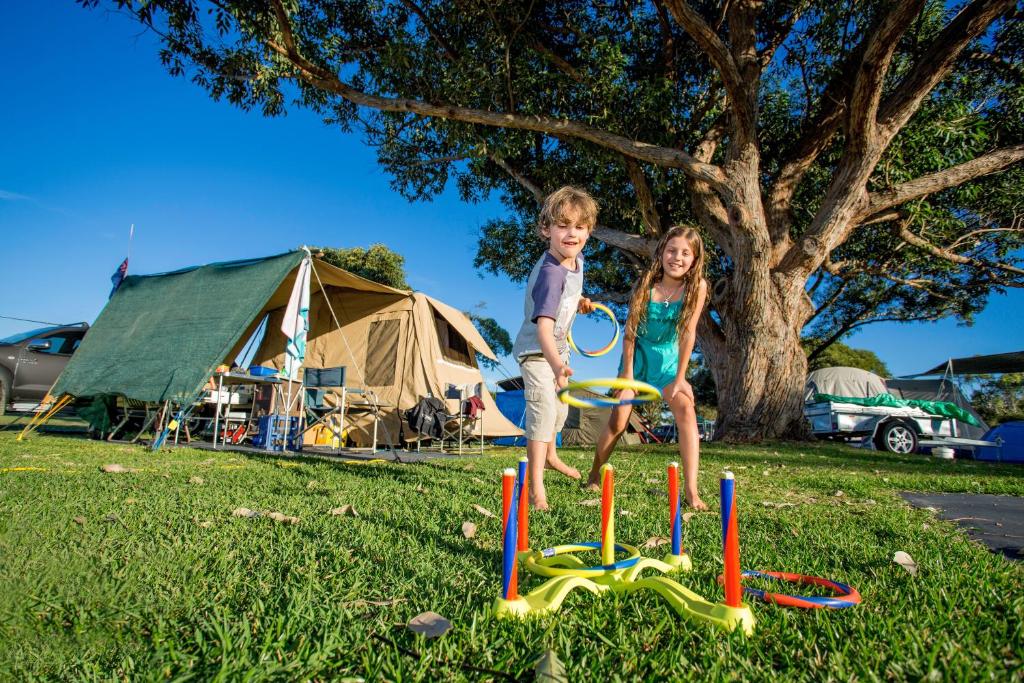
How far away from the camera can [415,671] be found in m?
1.17

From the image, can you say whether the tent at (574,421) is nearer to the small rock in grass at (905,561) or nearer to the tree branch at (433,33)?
the tree branch at (433,33)

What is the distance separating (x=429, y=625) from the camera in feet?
4.54

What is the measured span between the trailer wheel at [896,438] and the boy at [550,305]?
32.8 ft

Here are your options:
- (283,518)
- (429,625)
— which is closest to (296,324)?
(283,518)

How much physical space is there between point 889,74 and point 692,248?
10.7m

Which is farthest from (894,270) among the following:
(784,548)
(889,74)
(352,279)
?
(784,548)

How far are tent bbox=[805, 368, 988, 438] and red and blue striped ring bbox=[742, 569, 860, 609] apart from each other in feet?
67.3

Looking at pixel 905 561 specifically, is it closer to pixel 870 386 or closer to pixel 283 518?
pixel 283 518

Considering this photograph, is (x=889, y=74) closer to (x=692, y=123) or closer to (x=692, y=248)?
(x=692, y=123)

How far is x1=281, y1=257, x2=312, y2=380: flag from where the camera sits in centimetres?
724

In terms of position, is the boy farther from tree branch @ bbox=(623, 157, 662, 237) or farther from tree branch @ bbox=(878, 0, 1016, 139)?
tree branch @ bbox=(878, 0, 1016, 139)

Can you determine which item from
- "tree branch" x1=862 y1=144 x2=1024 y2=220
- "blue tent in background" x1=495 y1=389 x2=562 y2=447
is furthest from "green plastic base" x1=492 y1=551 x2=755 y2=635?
"blue tent in background" x1=495 y1=389 x2=562 y2=447

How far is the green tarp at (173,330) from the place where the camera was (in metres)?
7.22

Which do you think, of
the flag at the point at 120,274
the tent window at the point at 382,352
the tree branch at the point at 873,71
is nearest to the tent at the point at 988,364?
the tree branch at the point at 873,71
